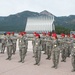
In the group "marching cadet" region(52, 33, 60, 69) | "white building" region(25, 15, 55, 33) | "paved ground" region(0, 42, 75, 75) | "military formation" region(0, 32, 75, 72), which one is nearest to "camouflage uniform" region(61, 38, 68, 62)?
"military formation" region(0, 32, 75, 72)

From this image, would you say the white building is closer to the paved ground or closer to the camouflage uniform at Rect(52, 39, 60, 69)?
the paved ground

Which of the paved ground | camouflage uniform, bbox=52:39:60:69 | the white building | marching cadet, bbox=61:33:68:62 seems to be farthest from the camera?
the white building

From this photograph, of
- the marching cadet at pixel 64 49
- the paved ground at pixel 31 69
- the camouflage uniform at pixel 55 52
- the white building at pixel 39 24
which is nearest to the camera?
the paved ground at pixel 31 69

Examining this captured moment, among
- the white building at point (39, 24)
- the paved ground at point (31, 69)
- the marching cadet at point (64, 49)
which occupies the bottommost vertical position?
the paved ground at point (31, 69)

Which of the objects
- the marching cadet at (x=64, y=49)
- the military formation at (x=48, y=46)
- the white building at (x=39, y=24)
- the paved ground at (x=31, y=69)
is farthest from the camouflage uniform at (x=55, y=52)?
the white building at (x=39, y=24)

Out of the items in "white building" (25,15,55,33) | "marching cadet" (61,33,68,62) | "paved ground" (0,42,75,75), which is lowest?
"paved ground" (0,42,75,75)

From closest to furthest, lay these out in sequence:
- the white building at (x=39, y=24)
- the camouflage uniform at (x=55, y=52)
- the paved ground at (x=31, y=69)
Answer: the paved ground at (x=31, y=69)
the camouflage uniform at (x=55, y=52)
the white building at (x=39, y=24)

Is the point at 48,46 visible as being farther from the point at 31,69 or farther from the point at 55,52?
the point at 31,69

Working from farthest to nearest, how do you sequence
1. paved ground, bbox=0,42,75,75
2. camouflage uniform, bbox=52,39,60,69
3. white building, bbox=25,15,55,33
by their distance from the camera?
white building, bbox=25,15,55,33 < camouflage uniform, bbox=52,39,60,69 < paved ground, bbox=0,42,75,75

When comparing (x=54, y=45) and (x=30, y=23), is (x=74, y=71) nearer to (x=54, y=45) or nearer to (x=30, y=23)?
(x=54, y=45)

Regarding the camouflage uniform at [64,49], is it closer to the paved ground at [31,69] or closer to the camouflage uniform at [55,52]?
the paved ground at [31,69]

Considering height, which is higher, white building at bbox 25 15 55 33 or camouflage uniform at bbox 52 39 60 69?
white building at bbox 25 15 55 33

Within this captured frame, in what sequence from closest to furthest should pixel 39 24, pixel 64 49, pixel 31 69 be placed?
pixel 31 69
pixel 64 49
pixel 39 24

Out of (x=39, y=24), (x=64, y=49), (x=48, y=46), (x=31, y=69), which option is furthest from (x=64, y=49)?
(x=39, y=24)
